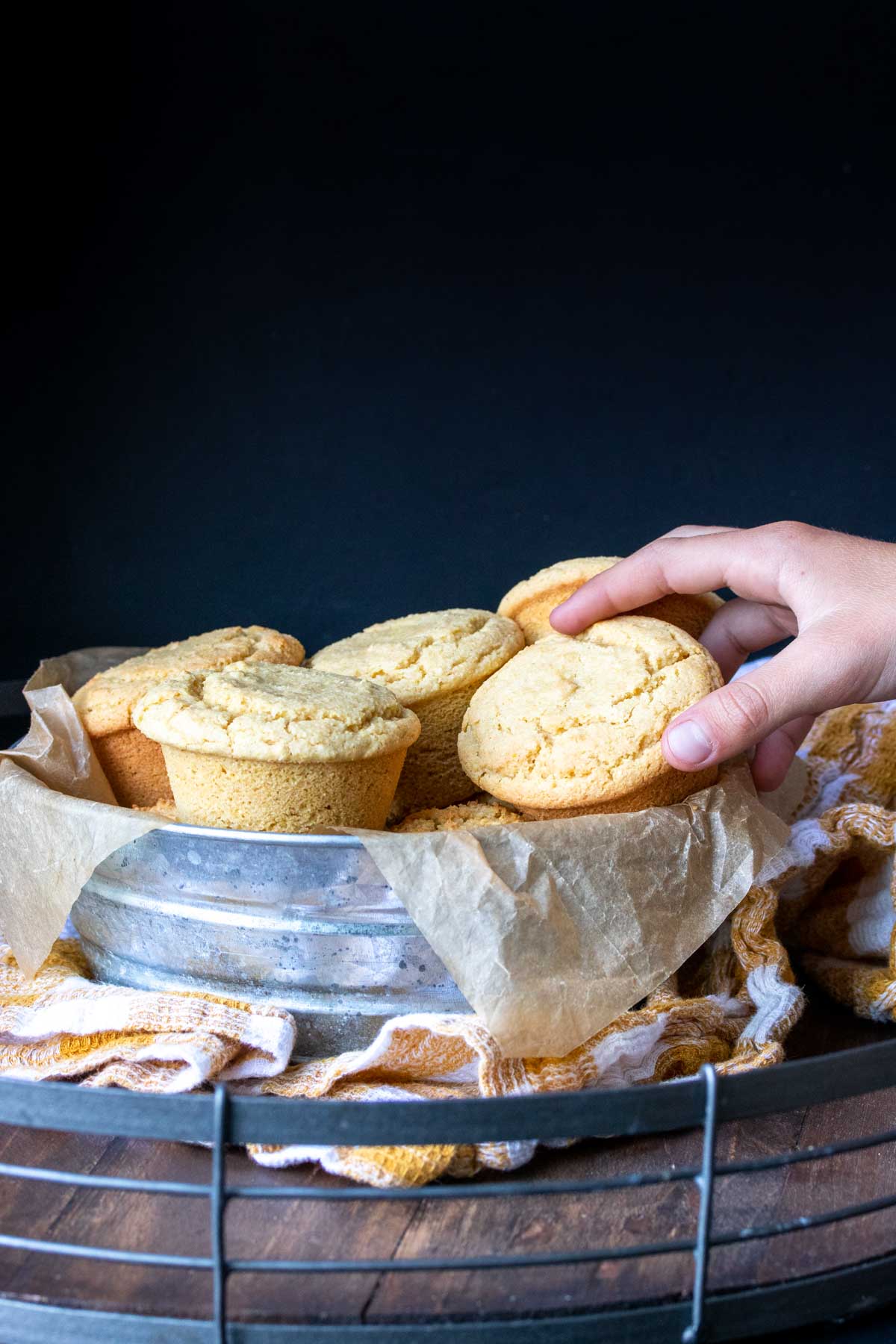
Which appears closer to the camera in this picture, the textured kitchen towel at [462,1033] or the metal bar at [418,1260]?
the metal bar at [418,1260]

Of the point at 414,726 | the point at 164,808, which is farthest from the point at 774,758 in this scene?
the point at 164,808

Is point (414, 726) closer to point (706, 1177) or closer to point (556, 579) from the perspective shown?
point (556, 579)

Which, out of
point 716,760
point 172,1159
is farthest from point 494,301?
point 172,1159

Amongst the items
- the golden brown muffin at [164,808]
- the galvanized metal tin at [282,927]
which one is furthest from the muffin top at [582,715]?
the golden brown muffin at [164,808]

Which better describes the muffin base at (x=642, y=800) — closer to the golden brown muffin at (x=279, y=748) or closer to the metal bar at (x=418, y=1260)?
the golden brown muffin at (x=279, y=748)

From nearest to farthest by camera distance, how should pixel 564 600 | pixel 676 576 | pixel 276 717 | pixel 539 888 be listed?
1. pixel 539 888
2. pixel 276 717
3. pixel 676 576
4. pixel 564 600

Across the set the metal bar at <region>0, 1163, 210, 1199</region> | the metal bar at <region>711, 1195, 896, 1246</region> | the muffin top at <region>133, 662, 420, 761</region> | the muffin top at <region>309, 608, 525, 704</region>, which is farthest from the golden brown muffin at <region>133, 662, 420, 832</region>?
the metal bar at <region>711, 1195, 896, 1246</region>
